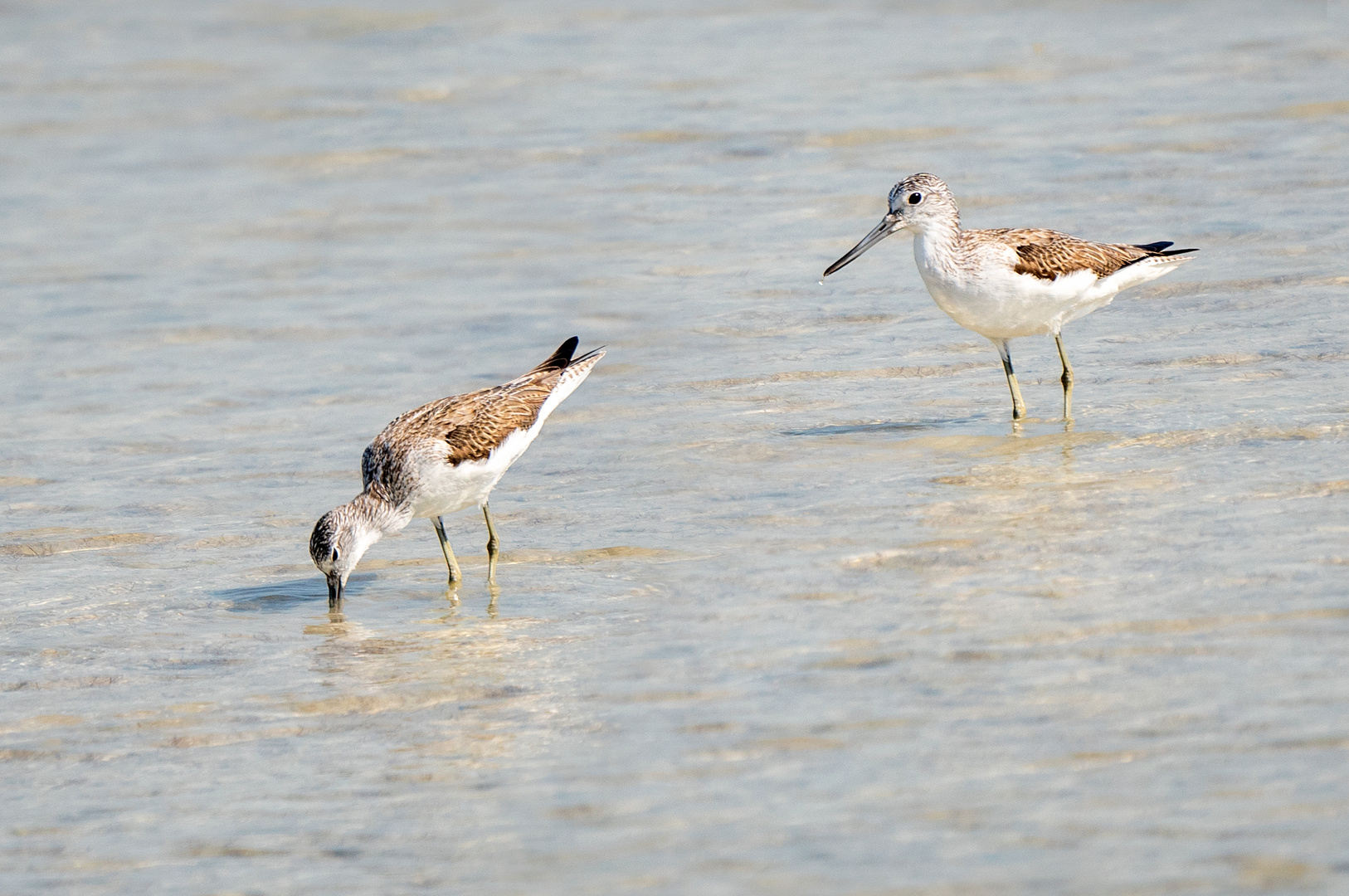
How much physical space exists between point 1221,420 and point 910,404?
1.93 m

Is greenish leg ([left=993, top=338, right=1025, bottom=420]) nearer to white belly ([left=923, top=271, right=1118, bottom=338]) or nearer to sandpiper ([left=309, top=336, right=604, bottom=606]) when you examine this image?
white belly ([left=923, top=271, right=1118, bottom=338])

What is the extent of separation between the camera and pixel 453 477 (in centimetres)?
887

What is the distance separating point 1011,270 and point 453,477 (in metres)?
3.57

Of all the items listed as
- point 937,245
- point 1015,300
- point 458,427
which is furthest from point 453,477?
point 1015,300

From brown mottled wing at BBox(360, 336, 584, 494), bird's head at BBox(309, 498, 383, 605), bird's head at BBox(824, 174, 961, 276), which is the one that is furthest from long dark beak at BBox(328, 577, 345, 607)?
bird's head at BBox(824, 174, 961, 276)

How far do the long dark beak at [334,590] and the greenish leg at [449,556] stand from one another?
604mm

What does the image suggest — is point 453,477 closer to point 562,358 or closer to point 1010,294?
point 562,358

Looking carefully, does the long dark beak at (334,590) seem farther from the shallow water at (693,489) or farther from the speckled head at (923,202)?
the speckled head at (923,202)

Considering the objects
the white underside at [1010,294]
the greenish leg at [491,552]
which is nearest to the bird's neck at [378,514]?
the greenish leg at [491,552]

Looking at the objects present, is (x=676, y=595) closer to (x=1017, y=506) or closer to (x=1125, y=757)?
(x=1017, y=506)

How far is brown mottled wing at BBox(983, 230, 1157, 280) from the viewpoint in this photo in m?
10.6

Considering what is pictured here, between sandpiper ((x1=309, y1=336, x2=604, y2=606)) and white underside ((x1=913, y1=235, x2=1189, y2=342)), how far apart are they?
2.64m

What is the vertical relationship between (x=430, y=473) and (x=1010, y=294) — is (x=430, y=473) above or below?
below

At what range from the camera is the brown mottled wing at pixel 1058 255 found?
10.6m
